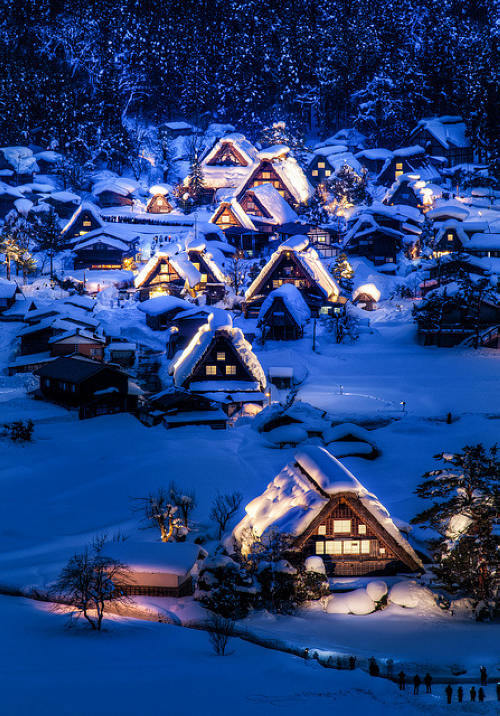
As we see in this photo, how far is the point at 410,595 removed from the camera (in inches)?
684

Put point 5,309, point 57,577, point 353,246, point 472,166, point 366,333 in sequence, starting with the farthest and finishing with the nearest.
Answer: point 472,166, point 353,246, point 5,309, point 366,333, point 57,577

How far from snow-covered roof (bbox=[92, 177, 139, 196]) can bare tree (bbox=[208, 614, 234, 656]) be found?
204 ft

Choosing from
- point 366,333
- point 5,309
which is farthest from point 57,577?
point 5,309

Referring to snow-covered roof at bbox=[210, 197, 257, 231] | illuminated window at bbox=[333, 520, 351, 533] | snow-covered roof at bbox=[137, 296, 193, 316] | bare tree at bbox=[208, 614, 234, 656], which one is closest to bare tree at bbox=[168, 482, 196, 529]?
illuminated window at bbox=[333, 520, 351, 533]

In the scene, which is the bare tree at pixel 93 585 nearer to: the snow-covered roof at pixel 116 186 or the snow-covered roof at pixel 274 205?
the snow-covered roof at pixel 274 205

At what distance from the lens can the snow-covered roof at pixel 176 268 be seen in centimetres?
5250

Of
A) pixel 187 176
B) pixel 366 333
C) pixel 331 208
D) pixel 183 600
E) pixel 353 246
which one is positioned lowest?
pixel 183 600

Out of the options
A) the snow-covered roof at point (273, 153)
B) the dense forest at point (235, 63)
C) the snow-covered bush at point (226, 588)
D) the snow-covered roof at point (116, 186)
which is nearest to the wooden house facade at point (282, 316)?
the snow-covered roof at point (273, 153)

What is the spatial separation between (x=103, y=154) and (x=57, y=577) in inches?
2792

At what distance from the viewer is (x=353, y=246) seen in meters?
57.8

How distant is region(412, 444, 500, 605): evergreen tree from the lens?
17047mm

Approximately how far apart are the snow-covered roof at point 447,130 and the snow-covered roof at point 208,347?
47.3m

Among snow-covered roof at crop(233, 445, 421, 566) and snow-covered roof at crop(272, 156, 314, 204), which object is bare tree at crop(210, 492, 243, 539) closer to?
snow-covered roof at crop(233, 445, 421, 566)

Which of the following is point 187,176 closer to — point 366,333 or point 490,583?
point 366,333
